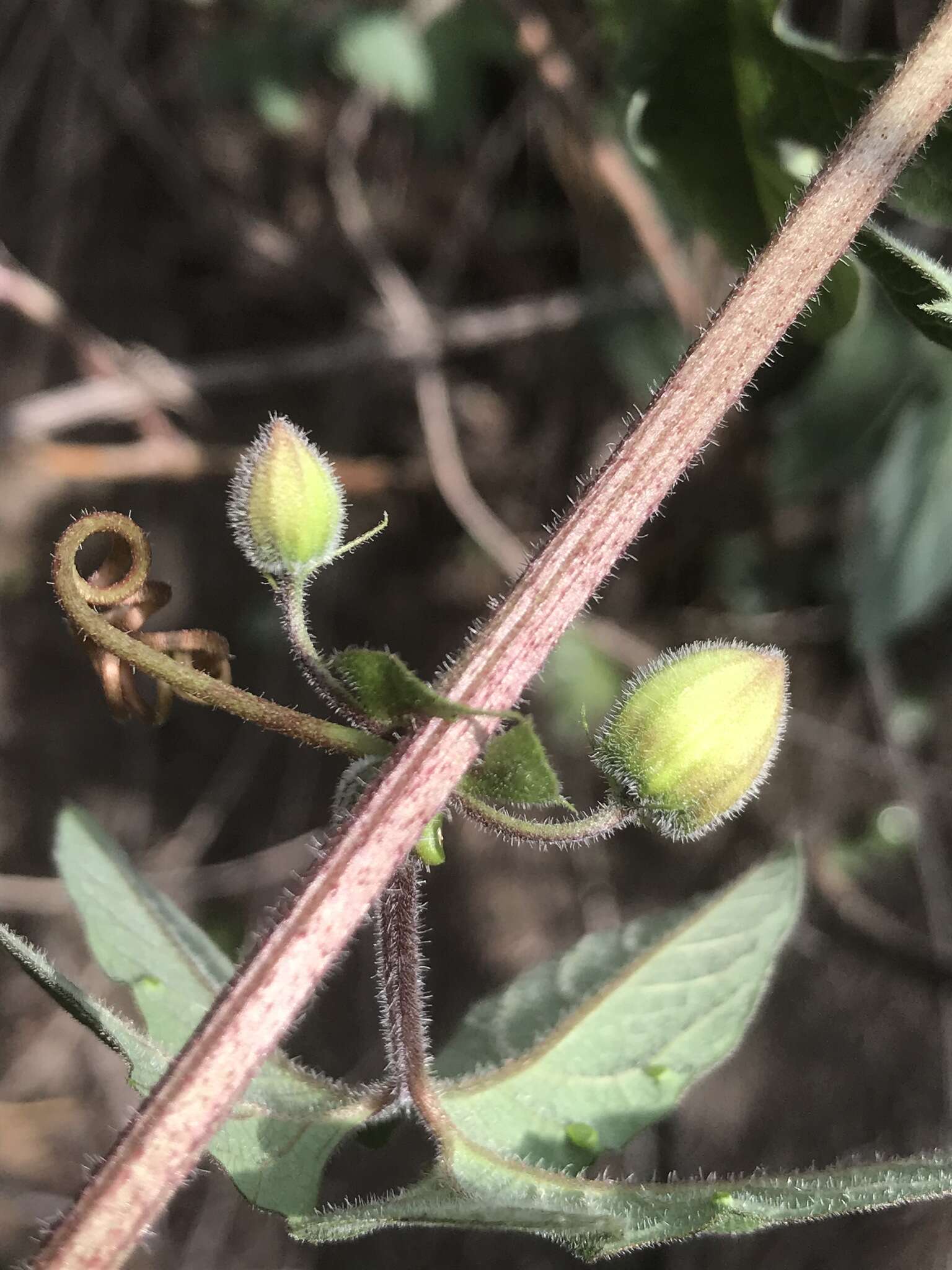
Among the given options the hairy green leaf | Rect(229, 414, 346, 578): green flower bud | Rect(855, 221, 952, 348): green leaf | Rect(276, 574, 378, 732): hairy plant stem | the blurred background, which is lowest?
the blurred background

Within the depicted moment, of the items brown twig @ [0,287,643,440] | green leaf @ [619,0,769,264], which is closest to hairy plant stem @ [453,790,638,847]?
green leaf @ [619,0,769,264]

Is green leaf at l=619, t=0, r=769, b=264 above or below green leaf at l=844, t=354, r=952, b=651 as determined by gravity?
above

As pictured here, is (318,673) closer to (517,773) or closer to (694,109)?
(517,773)

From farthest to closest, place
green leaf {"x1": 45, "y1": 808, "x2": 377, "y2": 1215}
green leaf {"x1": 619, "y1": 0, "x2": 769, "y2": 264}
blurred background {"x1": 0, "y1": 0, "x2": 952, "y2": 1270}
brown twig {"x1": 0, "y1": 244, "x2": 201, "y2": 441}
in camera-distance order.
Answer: blurred background {"x1": 0, "y1": 0, "x2": 952, "y2": 1270}
brown twig {"x1": 0, "y1": 244, "x2": 201, "y2": 441}
green leaf {"x1": 619, "y1": 0, "x2": 769, "y2": 264}
green leaf {"x1": 45, "y1": 808, "x2": 377, "y2": 1215}

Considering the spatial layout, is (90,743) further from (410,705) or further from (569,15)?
(410,705)

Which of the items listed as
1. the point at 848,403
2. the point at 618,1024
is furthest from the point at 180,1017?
the point at 848,403

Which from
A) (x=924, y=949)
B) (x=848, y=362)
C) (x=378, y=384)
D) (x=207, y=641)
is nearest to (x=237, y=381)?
(x=378, y=384)

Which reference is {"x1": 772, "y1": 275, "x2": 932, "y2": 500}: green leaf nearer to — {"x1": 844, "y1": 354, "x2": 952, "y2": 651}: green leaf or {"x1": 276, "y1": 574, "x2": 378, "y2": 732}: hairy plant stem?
{"x1": 844, "y1": 354, "x2": 952, "y2": 651}: green leaf
